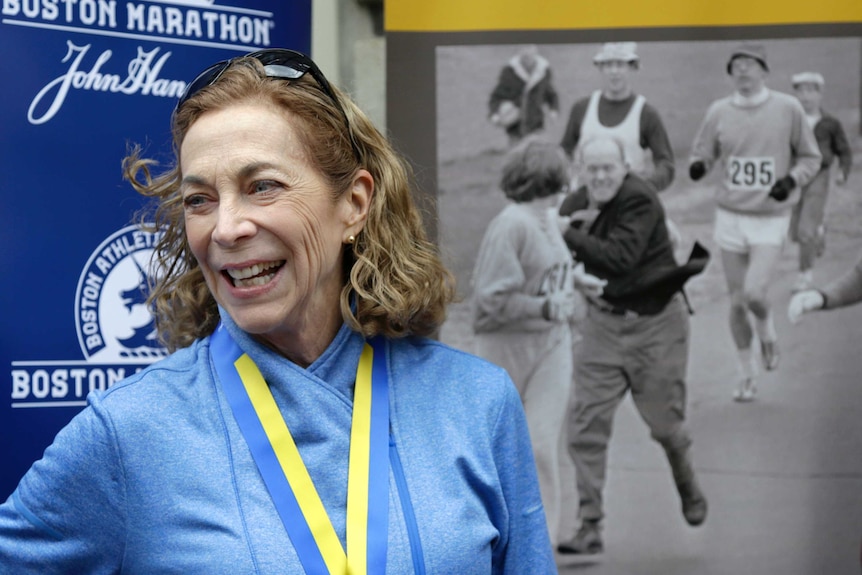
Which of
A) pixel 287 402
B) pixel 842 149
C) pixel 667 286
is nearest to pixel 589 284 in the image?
pixel 667 286

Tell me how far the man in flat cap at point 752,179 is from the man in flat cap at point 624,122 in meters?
0.11

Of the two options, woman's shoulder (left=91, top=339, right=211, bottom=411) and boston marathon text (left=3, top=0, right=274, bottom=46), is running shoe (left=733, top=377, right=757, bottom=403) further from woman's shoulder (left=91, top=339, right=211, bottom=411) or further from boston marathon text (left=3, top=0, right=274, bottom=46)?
woman's shoulder (left=91, top=339, right=211, bottom=411)

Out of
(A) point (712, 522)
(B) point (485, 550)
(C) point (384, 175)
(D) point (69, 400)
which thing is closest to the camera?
(B) point (485, 550)

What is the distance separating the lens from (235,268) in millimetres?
1998

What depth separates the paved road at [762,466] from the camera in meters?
3.61

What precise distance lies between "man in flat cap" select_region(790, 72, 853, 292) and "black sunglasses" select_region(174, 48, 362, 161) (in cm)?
203

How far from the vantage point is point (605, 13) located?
3555 mm

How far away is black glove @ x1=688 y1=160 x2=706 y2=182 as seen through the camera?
3.61 metres

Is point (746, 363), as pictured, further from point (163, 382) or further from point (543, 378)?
point (163, 382)

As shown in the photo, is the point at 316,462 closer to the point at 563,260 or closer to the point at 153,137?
the point at 153,137

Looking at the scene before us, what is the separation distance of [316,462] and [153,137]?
1.48m

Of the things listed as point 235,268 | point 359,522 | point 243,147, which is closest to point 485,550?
point 359,522

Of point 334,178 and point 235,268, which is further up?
point 334,178

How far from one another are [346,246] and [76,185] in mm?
1083
